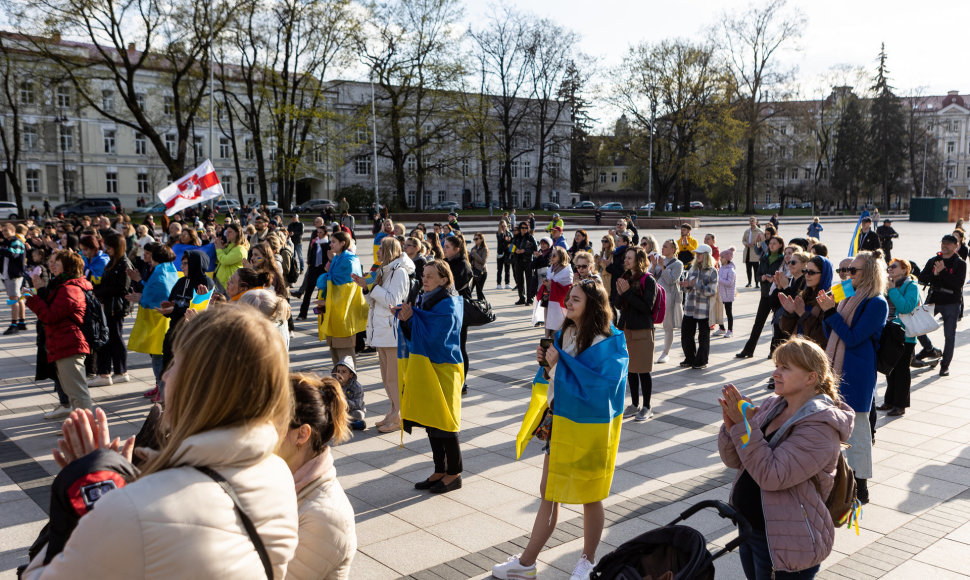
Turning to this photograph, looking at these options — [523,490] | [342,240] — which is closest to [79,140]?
[342,240]

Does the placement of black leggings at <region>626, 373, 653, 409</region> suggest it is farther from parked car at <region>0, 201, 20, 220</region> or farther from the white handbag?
parked car at <region>0, 201, 20, 220</region>

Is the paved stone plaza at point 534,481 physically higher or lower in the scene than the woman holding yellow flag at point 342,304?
lower

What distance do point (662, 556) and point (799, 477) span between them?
2.42ft

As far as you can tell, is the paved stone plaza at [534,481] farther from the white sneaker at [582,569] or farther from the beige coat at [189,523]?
the beige coat at [189,523]

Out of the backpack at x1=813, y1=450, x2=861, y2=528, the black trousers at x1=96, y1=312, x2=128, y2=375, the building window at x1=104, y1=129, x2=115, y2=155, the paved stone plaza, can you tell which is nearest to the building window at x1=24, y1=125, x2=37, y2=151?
the building window at x1=104, y1=129, x2=115, y2=155

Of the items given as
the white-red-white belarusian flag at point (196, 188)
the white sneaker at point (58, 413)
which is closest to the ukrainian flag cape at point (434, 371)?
the white sneaker at point (58, 413)

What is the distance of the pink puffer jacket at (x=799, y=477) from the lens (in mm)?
3438

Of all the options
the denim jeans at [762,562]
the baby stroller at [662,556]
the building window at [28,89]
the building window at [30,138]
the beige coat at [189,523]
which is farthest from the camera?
the building window at [30,138]

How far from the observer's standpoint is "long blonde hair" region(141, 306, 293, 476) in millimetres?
1772

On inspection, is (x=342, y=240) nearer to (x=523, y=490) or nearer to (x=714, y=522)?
(x=523, y=490)

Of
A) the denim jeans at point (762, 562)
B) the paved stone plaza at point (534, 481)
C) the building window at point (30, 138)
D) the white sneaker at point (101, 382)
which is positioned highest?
the building window at point (30, 138)

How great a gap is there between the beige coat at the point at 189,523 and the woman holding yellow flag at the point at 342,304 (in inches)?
265

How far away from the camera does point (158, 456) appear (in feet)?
5.75

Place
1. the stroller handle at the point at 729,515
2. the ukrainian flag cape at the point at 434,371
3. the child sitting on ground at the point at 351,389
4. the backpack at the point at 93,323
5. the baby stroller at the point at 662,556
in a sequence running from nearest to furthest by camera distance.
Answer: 1. the baby stroller at the point at 662,556
2. the stroller handle at the point at 729,515
3. the ukrainian flag cape at the point at 434,371
4. the child sitting on ground at the point at 351,389
5. the backpack at the point at 93,323
